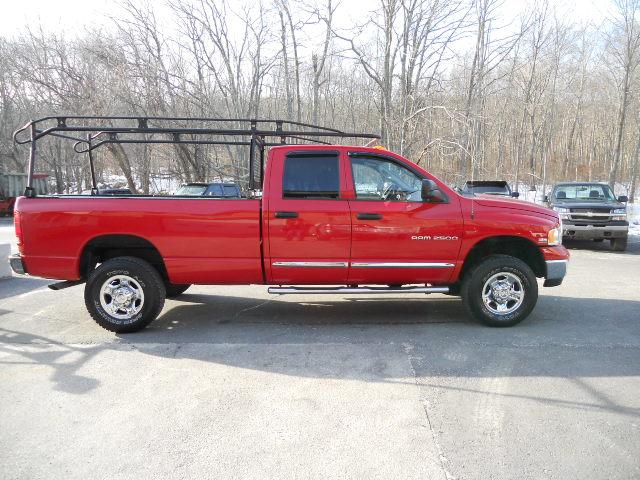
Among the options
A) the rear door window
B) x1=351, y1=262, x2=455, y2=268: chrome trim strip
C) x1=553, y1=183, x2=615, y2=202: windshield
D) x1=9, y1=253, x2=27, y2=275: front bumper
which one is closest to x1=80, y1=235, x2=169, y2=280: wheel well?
x1=9, y1=253, x2=27, y2=275: front bumper

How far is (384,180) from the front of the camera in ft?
15.6

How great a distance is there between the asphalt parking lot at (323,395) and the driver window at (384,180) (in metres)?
1.51

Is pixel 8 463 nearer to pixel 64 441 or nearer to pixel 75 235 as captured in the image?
pixel 64 441

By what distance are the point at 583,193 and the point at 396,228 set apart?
9.98 metres

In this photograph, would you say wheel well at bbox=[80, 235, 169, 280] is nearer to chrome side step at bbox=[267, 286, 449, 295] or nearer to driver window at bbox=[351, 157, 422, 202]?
chrome side step at bbox=[267, 286, 449, 295]

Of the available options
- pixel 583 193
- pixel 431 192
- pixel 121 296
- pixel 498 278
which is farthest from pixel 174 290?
pixel 583 193

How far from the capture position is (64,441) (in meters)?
2.73

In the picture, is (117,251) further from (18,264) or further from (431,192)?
(431,192)

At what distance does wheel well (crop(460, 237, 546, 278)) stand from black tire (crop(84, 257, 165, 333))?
11.5ft

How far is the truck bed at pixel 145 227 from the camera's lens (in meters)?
4.52

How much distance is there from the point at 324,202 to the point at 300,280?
0.94 meters

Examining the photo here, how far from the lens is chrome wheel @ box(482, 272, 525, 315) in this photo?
4758 mm

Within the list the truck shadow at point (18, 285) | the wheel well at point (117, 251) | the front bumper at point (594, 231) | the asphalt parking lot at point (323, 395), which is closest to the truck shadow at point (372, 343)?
the asphalt parking lot at point (323, 395)

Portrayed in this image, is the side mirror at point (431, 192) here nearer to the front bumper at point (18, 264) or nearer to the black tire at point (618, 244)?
the front bumper at point (18, 264)
